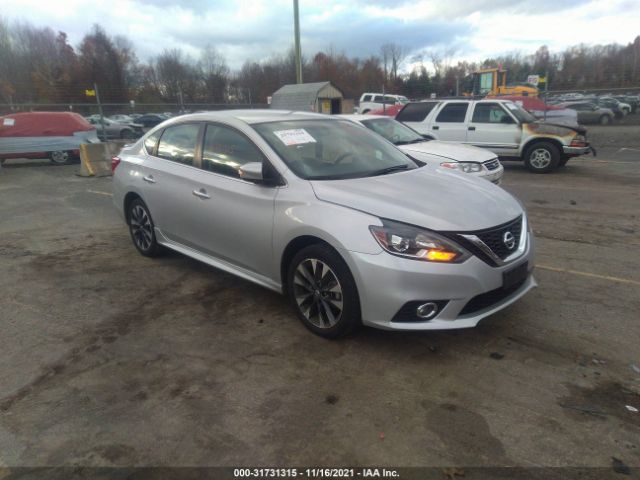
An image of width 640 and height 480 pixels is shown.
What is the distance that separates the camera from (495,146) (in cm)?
1112

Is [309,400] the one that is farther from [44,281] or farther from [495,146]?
[495,146]

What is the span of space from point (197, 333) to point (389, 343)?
1521 millimetres

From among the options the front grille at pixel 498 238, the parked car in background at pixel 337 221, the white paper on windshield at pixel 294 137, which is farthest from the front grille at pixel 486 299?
the white paper on windshield at pixel 294 137

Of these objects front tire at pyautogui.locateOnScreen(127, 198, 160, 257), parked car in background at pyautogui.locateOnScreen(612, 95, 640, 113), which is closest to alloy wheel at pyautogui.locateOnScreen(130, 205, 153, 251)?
front tire at pyautogui.locateOnScreen(127, 198, 160, 257)

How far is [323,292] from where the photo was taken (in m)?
3.35

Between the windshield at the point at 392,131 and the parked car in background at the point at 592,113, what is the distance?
70.9ft

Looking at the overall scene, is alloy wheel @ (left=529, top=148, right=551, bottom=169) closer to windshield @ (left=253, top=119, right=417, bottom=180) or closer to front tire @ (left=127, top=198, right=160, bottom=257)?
windshield @ (left=253, top=119, right=417, bottom=180)

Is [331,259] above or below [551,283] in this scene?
above

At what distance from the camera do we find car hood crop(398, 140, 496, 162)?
743 centimetres

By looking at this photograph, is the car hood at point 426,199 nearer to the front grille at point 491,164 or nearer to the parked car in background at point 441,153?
the parked car in background at point 441,153

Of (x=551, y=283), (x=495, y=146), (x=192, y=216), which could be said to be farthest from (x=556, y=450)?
(x=495, y=146)

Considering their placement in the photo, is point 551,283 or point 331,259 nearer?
point 331,259

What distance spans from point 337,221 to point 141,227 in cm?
305

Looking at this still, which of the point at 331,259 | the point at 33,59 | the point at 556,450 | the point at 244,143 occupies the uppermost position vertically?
the point at 33,59
